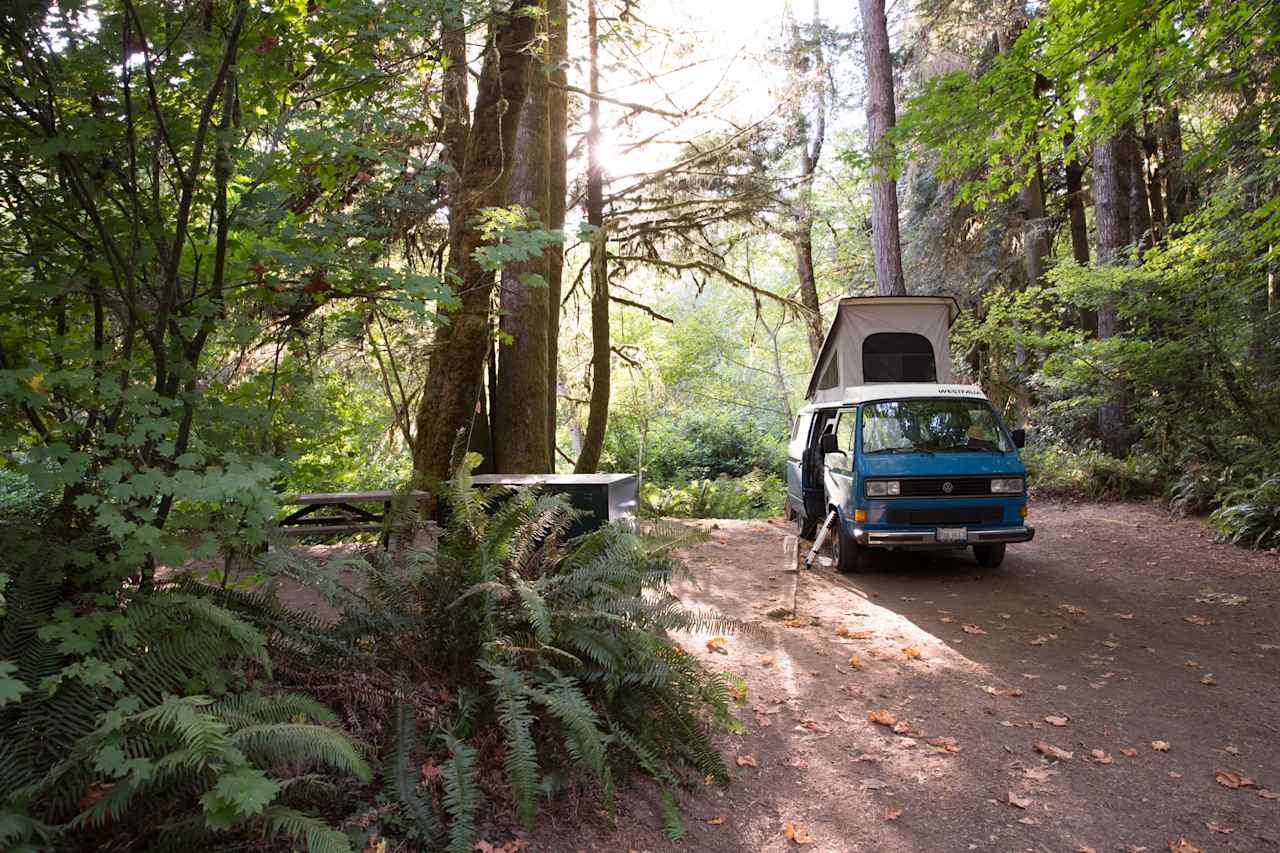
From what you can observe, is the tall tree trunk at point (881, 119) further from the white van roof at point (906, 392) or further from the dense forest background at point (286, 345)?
the white van roof at point (906, 392)

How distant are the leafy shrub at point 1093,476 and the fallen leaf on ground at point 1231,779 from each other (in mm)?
12374

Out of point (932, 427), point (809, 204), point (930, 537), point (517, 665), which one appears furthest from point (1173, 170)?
point (517, 665)

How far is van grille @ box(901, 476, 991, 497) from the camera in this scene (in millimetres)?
9180

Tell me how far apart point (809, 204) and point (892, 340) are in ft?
17.3

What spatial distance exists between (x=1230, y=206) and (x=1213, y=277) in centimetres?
125

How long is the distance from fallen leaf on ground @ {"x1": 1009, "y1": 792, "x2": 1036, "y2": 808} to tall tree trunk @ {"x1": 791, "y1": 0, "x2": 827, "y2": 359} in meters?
9.37

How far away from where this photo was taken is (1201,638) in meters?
6.94

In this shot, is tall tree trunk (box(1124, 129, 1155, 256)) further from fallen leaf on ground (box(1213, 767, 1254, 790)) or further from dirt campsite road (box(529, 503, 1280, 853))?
fallen leaf on ground (box(1213, 767, 1254, 790))

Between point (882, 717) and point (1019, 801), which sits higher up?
point (882, 717)

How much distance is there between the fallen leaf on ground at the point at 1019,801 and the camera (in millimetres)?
4168

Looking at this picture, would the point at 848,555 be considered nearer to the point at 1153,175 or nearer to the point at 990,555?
the point at 990,555

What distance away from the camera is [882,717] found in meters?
5.27

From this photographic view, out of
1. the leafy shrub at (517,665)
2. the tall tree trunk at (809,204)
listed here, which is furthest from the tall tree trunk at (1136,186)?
the leafy shrub at (517,665)

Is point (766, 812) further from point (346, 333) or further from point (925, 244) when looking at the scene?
point (925, 244)
